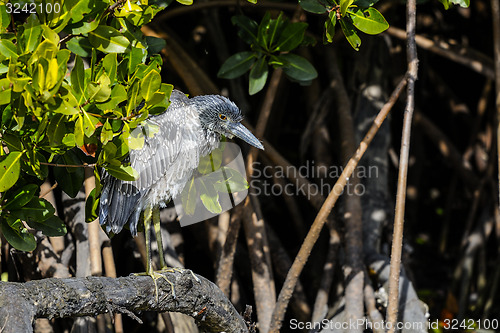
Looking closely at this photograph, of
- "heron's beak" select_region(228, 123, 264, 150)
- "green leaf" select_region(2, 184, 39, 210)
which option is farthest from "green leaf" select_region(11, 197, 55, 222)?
"heron's beak" select_region(228, 123, 264, 150)

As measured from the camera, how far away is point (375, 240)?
3303 millimetres

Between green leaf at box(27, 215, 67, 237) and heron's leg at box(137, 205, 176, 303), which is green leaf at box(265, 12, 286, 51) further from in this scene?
green leaf at box(27, 215, 67, 237)

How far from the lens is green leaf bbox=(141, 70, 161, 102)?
179cm

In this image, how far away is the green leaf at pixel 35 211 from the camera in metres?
2.01

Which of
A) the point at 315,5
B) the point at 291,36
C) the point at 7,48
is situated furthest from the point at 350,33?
the point at 7,48

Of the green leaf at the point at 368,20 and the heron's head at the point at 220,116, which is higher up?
the green leaf at the point at 368,20

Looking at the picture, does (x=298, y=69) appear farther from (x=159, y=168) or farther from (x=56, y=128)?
(x=56, y=128)

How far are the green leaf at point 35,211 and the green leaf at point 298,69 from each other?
1246 millimetres

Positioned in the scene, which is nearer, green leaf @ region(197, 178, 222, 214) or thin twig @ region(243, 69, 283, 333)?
green leaf @ region(197, 178, 222, 214)

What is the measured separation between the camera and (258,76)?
275cm

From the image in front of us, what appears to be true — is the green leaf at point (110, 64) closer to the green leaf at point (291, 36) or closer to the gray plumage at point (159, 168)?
the gray plumage at point (159, 168)

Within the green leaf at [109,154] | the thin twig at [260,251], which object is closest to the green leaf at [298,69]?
the thin twig at [260,251]

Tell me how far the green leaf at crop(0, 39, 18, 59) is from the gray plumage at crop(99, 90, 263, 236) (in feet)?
1.98

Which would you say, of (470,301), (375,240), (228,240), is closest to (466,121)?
(470,301)
